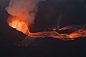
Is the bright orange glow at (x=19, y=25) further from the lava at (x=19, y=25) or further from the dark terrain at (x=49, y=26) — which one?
the dark terrain at (x=49, y=26)

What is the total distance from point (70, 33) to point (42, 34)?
1.63 m

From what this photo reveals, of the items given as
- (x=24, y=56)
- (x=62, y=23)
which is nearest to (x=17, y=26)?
(x=24, y=56)

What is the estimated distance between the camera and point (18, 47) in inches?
145

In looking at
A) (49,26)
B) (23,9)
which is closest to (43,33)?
(49,26)

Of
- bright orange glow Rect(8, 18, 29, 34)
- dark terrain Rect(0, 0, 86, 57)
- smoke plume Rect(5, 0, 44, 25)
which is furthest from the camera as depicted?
bright orange glow Rect(8, 18, 29, 34)

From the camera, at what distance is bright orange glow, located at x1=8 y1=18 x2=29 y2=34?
4023mm

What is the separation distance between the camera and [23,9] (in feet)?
12.9

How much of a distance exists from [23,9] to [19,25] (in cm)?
94

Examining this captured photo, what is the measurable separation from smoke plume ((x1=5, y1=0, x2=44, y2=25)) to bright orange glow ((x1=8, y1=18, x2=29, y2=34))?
22 cm

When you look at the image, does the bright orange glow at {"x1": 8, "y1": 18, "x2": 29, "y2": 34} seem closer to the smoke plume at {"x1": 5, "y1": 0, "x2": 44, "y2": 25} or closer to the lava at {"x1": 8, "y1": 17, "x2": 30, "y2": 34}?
the lava at {"x1": 8, "y1": 17, "x2": 30, "y2": 34}

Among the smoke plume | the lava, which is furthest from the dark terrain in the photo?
the smoke plume

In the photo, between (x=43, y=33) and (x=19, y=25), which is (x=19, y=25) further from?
(x=43, y=33)

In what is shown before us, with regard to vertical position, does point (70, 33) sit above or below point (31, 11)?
below

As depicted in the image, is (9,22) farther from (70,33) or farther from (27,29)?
(70,33)
